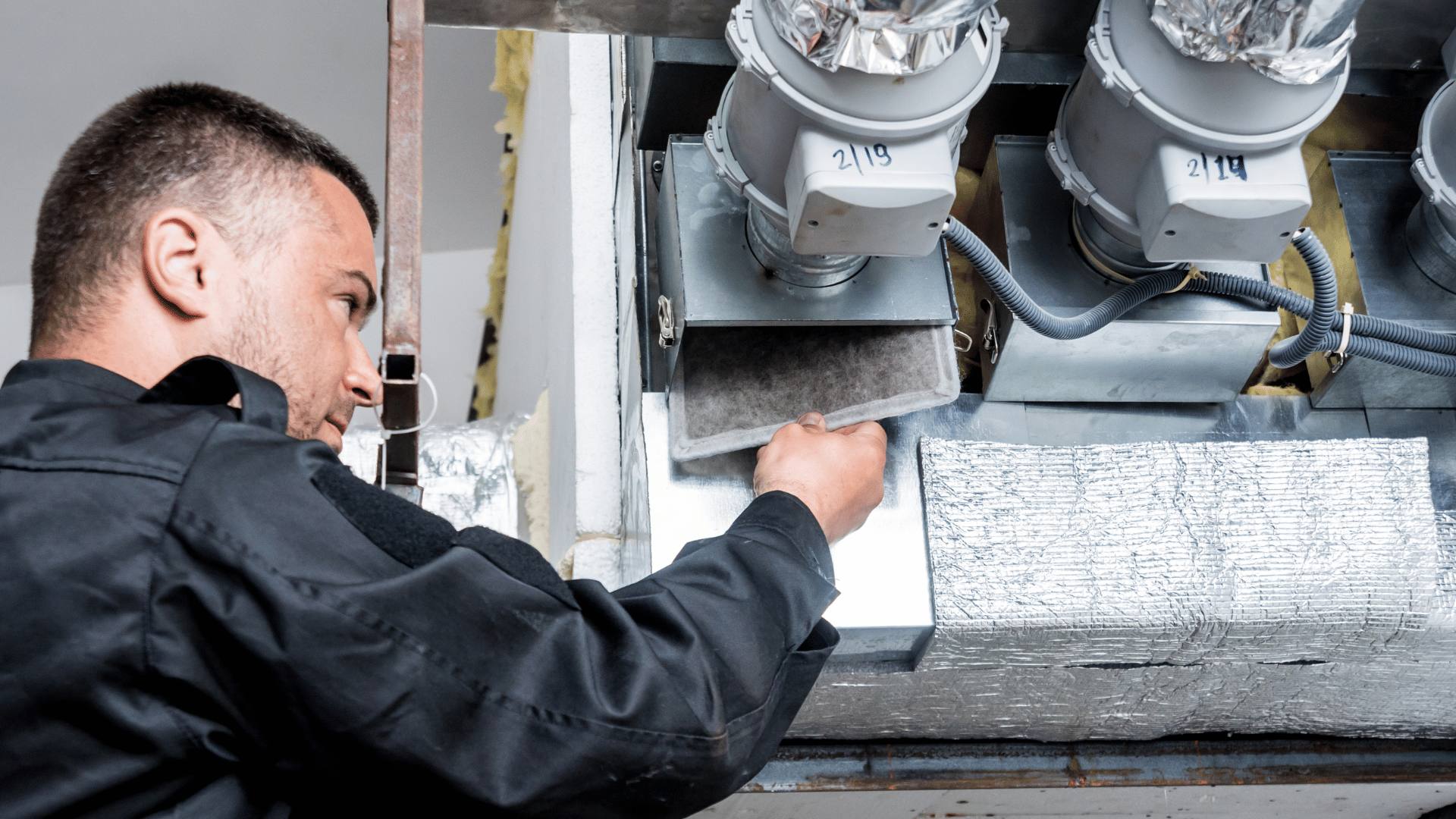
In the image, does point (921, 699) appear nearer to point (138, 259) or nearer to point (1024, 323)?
point (1024, 323)

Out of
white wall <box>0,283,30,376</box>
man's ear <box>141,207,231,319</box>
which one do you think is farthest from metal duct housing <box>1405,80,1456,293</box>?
white wall <box>0,283,30,376</box>

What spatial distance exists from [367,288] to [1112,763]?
3.22 ft

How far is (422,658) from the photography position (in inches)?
24.8

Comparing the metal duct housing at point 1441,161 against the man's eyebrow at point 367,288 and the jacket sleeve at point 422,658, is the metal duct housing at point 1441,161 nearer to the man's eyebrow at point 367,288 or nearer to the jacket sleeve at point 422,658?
the jacket sleeve at point 422,658

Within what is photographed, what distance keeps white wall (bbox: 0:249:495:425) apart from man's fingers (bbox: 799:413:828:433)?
2.10 metres

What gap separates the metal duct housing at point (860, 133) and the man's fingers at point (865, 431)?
7.1 inches

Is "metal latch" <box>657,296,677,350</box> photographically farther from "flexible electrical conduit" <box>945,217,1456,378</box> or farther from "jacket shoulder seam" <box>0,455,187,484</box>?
"jacket shoulder seam" <box>0,455,187,484</box>

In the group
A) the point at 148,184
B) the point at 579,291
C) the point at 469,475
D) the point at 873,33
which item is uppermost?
the point at 873,33

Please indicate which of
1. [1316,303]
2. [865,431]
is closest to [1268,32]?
[1316,303]

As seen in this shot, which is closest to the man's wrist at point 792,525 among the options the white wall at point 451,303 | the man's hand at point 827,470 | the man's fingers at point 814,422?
the man's hand at point 827,470

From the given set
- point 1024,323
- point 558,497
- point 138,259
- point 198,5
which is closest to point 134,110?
point 138,259

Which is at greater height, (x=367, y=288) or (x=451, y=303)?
(x=367, y=288)

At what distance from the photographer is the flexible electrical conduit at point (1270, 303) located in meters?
1.02

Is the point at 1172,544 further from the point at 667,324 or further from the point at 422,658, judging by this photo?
the point at 422,658
